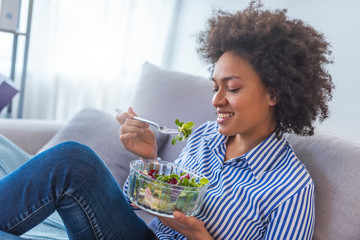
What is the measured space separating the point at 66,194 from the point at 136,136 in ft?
1.17

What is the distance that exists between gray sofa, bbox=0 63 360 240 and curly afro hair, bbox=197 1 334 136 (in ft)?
0.32

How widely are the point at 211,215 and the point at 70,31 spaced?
2.07m

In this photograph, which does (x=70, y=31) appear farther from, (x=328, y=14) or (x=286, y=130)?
(x=286, y=130)

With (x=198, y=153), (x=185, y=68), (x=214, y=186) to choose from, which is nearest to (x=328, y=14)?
(x=198, y=153)

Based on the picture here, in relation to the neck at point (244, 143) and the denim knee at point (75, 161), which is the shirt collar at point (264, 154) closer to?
the neck at point (244, 143)

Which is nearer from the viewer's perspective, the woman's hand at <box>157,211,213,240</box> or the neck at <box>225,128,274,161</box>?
the woman's hand at <box>157,211,213,240</box>

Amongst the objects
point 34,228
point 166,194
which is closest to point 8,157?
point 34,228

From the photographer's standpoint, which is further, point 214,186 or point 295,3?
point 295,3

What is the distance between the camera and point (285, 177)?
1072 millimetres

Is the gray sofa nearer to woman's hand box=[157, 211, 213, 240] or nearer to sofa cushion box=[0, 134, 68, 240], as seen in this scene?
sofa cushion box=[0, 134, 68, 240]

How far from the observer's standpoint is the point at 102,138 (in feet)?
5.71

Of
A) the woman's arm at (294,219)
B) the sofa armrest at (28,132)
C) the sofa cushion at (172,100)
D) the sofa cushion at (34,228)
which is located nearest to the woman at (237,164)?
the woman's arm at (294,219)

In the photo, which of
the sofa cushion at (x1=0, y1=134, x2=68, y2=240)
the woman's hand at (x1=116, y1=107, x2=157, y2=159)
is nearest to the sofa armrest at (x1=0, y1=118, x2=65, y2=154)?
the sofa cushion at (x1=0, y1=134, x2=68, y2=240)

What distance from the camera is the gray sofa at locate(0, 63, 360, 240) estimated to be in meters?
1.09
